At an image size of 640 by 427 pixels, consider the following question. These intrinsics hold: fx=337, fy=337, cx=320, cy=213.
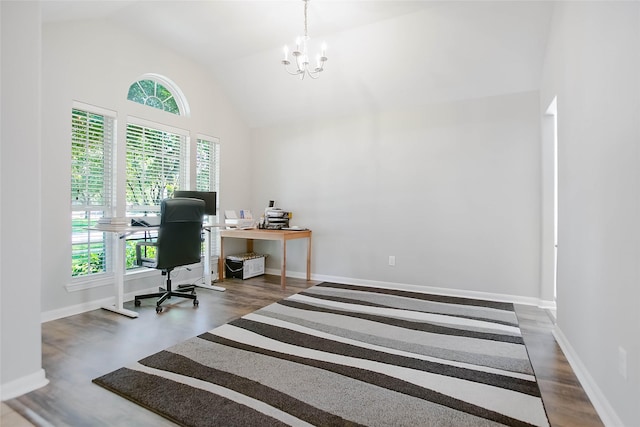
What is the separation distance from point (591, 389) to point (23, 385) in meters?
3.15

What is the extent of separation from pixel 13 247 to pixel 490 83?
439 centimetres

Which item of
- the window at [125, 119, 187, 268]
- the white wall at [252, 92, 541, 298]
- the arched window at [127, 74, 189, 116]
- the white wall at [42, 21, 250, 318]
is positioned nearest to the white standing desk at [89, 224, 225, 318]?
the white wall at [42, 21, 250, 318]

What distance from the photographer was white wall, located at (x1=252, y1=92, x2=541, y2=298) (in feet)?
12.3

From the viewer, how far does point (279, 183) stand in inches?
205

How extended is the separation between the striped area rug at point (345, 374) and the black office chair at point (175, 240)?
964 mm

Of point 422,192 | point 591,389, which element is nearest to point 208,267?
point 422,192

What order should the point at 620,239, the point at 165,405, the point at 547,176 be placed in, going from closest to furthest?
the point at 620,239 < the point at 165,405 < the point at 547,176

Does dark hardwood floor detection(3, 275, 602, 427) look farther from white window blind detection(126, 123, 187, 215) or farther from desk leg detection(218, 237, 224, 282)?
white window blind detection(126, 123, 187, 215)

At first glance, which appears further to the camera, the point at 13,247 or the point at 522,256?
the point at 522,256

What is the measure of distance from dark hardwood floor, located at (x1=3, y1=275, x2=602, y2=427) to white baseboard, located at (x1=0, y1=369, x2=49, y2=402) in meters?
0.04

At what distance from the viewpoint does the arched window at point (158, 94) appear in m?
3.88

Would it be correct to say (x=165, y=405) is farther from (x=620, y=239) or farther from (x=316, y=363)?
(x=620, y=239)

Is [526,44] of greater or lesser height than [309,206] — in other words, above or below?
above

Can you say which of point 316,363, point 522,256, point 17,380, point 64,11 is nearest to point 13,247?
point 17,380
